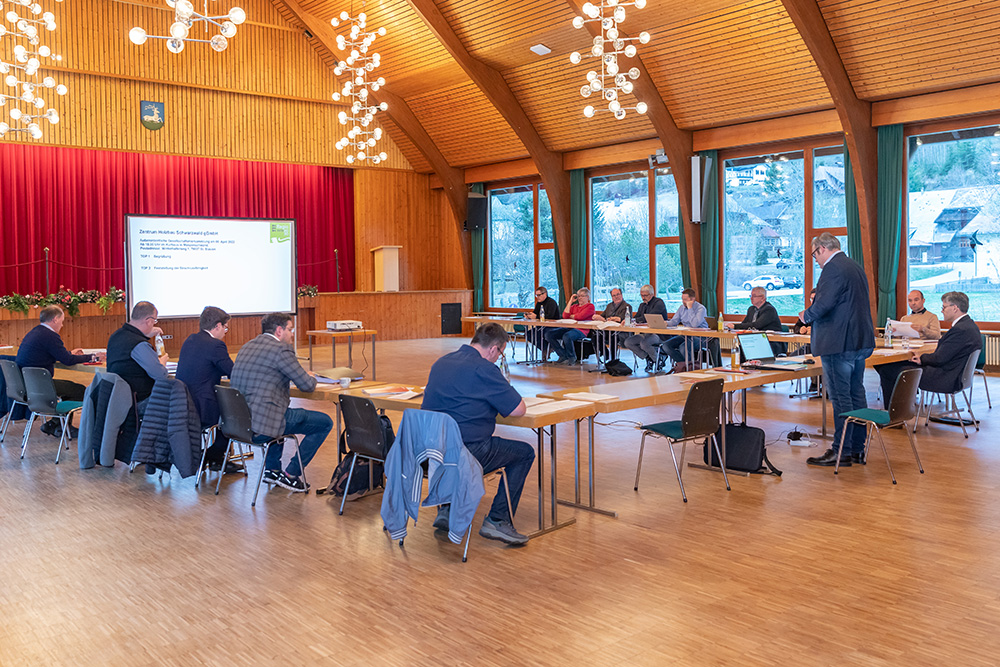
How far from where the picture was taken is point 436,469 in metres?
4.07

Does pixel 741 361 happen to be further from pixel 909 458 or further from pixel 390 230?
pixel 390 230

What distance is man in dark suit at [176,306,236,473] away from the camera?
216 inches

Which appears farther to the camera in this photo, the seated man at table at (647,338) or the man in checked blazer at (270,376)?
the seated man at table at (647,338)

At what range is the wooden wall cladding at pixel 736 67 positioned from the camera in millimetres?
10918

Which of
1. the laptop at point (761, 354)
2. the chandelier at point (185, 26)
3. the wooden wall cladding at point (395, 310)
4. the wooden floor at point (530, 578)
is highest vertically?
the chandelier at point (185, 26)

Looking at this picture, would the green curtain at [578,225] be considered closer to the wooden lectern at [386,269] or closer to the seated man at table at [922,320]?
the wooden lectern at [386,269]

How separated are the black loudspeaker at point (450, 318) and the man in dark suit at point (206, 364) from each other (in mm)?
12385

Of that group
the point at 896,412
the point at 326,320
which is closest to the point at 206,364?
the point at 896,412

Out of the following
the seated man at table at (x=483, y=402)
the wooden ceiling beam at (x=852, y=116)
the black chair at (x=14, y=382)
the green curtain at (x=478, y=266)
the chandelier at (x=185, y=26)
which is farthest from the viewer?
the green curtain at (x=478, y=266)

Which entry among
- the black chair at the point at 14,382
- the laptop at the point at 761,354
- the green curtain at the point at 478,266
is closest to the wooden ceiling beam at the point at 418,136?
the green curtain at the point at 478,266

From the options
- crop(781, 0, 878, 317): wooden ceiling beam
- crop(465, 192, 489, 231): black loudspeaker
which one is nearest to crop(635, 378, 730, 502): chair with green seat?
crop(781, 0, 878, 317): wooden ceiling beam

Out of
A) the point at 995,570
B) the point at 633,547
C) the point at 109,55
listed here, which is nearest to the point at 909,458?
the point at 995,570

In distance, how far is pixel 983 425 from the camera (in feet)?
23.9

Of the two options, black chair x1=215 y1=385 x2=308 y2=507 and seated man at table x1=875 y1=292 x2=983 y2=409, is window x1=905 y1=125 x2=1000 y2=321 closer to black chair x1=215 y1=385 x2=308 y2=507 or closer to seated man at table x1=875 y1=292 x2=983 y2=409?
seated man at table x1=875 y1=292 x2=983 y2=409
